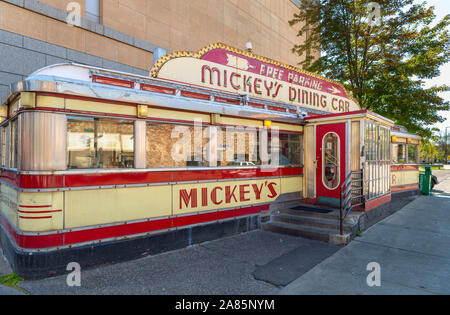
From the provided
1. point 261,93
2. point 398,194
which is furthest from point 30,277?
point 398,194

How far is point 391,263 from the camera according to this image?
4359mm

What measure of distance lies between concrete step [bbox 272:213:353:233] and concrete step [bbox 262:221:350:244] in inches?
3.2

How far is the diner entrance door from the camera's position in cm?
678

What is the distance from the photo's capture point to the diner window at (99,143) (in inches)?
161

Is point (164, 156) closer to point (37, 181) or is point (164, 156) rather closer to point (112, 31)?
point (37, 181)

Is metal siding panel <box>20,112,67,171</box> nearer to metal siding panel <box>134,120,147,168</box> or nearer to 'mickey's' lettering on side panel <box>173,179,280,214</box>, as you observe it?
metal siding panel <box>134,120,147,168</box>

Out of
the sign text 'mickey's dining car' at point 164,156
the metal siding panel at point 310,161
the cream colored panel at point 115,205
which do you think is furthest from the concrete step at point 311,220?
the cream colored panel at point 115,205

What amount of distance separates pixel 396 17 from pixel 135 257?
12905 millimetres

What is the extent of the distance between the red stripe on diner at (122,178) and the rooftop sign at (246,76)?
1.87 metres

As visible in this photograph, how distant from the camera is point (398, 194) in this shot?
10.8 m

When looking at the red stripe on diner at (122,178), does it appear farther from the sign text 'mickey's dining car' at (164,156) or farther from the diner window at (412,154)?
the diner window at (412,154)

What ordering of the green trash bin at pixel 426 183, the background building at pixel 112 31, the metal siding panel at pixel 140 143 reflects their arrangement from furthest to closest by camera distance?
the green trash bin at pixel 426 183
the background building at pixel 112 31
the metal siding panel at pixel 140 143

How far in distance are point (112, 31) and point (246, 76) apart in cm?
556
